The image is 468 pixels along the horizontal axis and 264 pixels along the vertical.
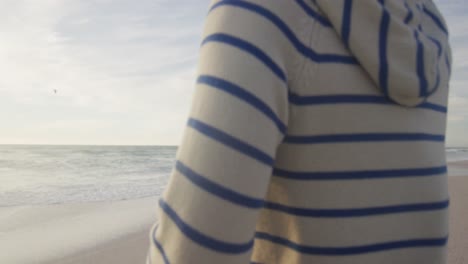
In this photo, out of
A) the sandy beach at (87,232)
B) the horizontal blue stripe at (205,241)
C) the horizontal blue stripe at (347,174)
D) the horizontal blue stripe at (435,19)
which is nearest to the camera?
the horizontal blue stripe at (205,241)

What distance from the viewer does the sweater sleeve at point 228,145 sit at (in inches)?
18.5

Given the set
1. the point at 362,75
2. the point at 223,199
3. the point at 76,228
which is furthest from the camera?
the point at 76,228

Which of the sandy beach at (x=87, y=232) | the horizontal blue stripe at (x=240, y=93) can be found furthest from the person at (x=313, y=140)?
the sandy beach at (x=87, y=232)

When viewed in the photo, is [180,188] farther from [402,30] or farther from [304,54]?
[402,30]

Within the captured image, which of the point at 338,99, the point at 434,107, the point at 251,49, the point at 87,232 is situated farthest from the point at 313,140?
the point at 87,232

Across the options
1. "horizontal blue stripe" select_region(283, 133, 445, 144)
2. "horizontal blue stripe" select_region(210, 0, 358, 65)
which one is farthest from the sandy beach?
"horizontal blue stripe" select_region(210, 0, 358, 65)

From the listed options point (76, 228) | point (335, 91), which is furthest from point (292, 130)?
point (76, 228)

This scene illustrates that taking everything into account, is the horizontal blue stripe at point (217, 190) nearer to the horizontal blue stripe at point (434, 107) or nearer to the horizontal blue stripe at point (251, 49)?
the horizontal blue stripe at point (251, 49)

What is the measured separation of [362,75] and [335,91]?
0.05m

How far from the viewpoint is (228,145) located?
0.47 meters

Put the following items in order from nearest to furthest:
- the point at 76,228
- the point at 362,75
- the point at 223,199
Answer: the point at 223,199
the point at 362,75
the point at 76,228

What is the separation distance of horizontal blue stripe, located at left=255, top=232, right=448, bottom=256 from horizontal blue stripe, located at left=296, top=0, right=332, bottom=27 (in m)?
0.33

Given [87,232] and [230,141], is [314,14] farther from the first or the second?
[87,232]

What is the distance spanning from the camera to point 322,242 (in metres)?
0.59
